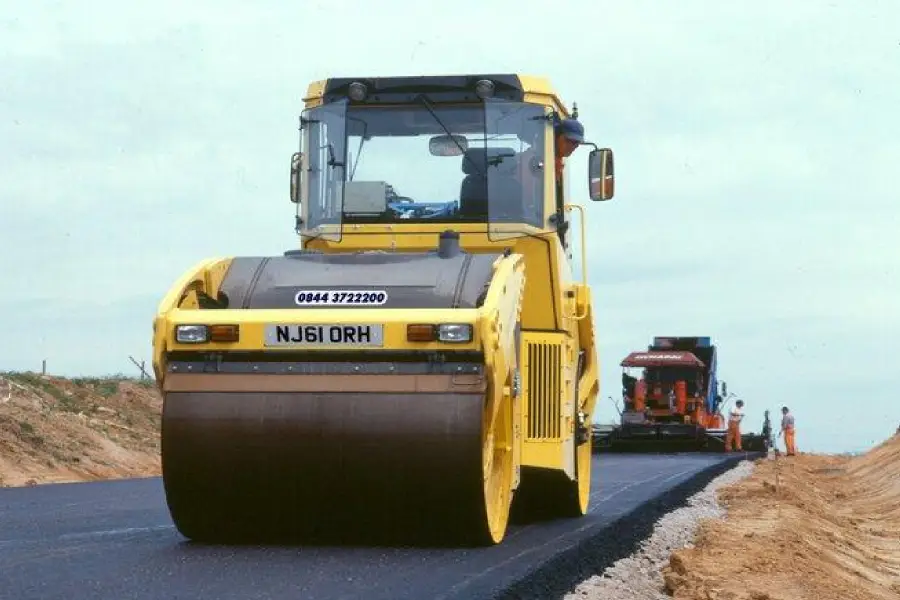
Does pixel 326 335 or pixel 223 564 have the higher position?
pixel 326 335

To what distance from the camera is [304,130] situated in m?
11.5

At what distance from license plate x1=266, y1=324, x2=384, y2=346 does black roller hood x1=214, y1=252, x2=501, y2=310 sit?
280 millimetres

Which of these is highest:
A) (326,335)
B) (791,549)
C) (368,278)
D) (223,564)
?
(368,278)

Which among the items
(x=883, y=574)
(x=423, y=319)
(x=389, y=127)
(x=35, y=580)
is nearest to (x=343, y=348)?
(x=423, y=319)

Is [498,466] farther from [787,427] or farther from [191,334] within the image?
[787,427]

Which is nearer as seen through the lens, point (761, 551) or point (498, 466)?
point (498, 466)

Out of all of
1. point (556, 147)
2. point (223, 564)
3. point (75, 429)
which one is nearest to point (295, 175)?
point (556, 147)

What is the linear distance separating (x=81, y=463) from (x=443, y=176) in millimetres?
16721

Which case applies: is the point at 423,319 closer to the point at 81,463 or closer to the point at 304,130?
the point at 304,130

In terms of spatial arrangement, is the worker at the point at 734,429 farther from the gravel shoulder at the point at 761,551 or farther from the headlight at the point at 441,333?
the headlight at the point at 441,333

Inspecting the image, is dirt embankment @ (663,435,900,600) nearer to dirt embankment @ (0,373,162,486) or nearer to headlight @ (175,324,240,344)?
headlight @ (175,324,240,344)

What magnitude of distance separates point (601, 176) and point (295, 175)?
2.25 metres

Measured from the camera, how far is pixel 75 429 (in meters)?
28.3

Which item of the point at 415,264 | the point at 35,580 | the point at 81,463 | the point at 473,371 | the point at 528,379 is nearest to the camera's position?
the point at 35,580
